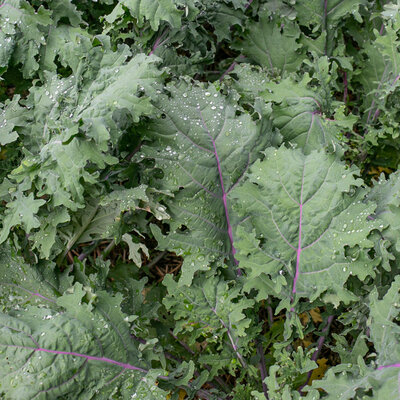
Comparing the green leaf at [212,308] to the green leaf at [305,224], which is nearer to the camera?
the green leaf at [305,224]

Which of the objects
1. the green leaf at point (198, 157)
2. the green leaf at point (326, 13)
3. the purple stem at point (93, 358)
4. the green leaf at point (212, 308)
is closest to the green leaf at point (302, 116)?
the green leaf at point (198, 157)

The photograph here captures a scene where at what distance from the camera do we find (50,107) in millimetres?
1637

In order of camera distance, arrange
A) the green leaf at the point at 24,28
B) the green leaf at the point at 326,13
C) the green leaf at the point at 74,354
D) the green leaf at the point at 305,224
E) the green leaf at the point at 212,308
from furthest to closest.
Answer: the green leaf at the point at 326,13, the green leaf at the point at 24,28, the green leaf at the point at 212,308, the green leaf at the point at 305,224, the green leaf at the point at 74,354

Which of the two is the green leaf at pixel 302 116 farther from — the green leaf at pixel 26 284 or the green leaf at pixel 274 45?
the green leaf at pixel 26 284

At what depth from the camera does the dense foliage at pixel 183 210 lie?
1410 millimetres

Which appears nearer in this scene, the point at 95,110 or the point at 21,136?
the point at 95,110

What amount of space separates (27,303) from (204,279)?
0.60 m

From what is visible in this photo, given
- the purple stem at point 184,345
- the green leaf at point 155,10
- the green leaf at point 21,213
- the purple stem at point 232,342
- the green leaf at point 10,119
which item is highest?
the green leaf at point 155,10

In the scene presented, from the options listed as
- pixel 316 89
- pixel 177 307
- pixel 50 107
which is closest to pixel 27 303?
pixel 177 307

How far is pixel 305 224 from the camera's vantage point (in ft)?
5.06

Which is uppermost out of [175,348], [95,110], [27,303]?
[95,110]

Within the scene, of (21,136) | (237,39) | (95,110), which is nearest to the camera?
(95,110)

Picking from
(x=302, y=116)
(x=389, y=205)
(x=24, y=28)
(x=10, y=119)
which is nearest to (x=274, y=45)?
(x=302, y=116)

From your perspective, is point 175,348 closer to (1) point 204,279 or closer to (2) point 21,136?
(1) point 204,279
